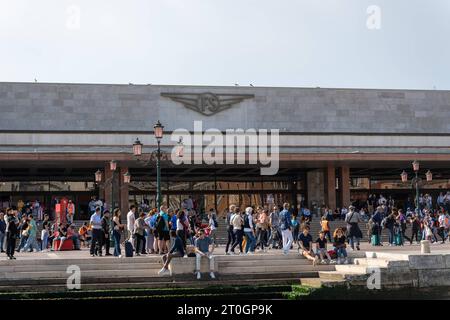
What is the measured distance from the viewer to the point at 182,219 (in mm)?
19969

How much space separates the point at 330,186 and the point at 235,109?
308 inches

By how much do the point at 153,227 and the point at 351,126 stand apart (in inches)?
1051

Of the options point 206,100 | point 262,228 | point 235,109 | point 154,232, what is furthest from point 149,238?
point 235,109

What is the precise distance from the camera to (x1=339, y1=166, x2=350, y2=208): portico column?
40781 millimetres

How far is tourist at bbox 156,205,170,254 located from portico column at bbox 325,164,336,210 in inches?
831

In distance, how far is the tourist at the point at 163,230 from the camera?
20625mm

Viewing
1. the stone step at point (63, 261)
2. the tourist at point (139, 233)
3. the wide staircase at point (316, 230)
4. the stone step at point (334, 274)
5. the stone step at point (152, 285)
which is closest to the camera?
the stone step at point (152, 285)

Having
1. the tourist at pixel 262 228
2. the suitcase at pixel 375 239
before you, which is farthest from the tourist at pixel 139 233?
the suitcase at pixel 375 239

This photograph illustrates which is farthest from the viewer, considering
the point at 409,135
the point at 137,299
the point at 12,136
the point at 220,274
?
the point at 409,135

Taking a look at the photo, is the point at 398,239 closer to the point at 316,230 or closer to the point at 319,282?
the point at 316,230

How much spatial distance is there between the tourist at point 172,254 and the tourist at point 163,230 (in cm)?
165

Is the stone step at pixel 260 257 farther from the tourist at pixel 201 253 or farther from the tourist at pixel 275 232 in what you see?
the tourist at pixel 275 232
